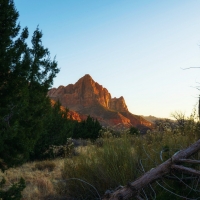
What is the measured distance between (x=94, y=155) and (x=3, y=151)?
2.03m

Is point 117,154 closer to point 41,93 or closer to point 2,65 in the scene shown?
point 41,93

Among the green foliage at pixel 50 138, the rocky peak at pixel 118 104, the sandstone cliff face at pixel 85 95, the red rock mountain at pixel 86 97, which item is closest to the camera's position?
the green foliage at pixel 50 138

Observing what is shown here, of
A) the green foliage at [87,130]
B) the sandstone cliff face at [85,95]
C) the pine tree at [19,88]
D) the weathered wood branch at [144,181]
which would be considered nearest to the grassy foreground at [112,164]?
the pine tree at [19,88]

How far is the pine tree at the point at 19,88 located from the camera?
709 cm

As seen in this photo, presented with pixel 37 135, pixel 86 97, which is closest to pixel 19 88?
pixel 37 135

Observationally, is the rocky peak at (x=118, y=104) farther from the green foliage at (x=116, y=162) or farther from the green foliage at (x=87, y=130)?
the green foliage at (x=116, y=162)

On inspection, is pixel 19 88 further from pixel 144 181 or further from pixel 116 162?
pixel 144 181

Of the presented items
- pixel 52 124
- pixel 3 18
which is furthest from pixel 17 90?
pixel 52 124

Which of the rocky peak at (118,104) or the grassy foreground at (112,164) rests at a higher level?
the rocky peak at (118,104)

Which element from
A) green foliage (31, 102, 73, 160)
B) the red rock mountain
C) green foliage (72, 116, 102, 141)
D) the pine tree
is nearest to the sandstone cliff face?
the red rock mountain

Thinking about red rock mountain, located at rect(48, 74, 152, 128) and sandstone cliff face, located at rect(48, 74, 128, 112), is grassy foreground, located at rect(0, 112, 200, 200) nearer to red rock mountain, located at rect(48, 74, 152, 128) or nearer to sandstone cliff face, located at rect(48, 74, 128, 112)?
red rock mountain, located at rect(48, 74, 152, 128)

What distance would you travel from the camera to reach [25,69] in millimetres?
7488

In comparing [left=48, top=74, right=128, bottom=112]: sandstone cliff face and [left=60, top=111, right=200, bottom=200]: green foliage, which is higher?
[left=48, top=74, right=128, bottom=112]: sandstone cliff face

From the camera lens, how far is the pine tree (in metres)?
7.09
